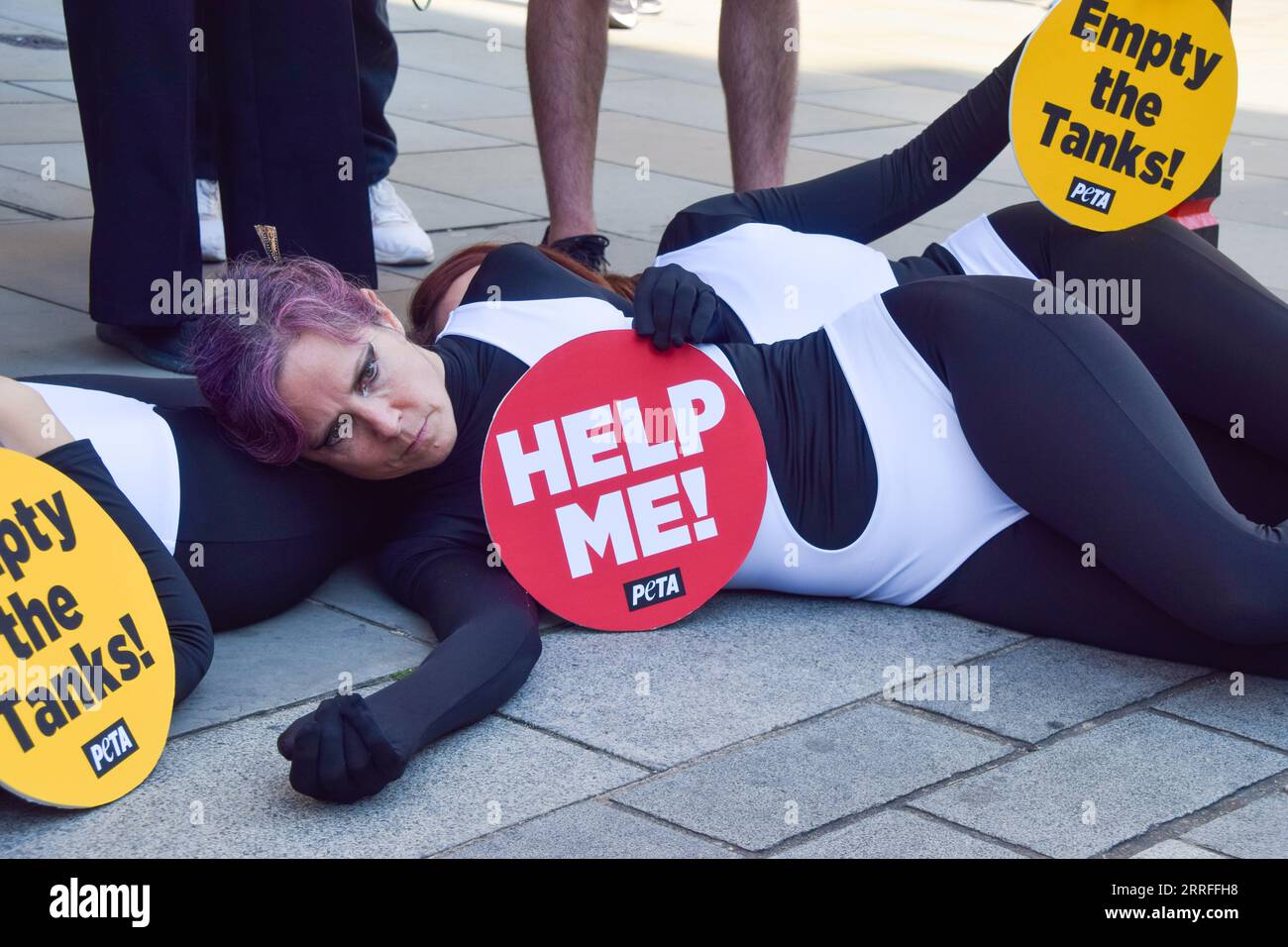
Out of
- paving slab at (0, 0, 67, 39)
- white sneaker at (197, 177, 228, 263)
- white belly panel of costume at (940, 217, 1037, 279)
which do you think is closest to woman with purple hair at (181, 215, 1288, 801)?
white belly panel of costume at (940, 217, 1037, 279)

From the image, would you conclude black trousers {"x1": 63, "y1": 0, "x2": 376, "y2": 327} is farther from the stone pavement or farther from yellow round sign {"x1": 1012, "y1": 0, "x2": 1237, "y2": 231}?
yellow round sign {"x1": 1012, "y1": 0, "x2": 1237, "y2": 231}

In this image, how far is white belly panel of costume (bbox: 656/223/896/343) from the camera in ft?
10.3

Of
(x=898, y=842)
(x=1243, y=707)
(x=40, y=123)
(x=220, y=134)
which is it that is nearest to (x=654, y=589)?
(x=898, y=842)

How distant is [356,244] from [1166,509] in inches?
86.2

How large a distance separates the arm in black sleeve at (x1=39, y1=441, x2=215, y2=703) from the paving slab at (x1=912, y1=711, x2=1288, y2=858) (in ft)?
3.42

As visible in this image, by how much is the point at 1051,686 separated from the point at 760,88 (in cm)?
229

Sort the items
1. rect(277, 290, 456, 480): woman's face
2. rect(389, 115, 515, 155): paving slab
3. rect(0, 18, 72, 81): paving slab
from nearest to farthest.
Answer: rect(277, 290, 456, 480): woman's face, rect(389, 115, 515, 155): paving slab, rect(0, 18, 72, 81): paving slab

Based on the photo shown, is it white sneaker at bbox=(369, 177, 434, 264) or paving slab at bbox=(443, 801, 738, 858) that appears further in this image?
white sneaker at bbox=(369, 177, 434, 264)

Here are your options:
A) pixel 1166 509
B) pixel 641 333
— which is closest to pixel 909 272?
pixel 641 333

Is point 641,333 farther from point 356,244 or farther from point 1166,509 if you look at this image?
point 356,244

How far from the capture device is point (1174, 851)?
7.08 ft

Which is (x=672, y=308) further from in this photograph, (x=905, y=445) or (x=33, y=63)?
(x=33, y=63)

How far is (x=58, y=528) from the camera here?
90.0 inches
